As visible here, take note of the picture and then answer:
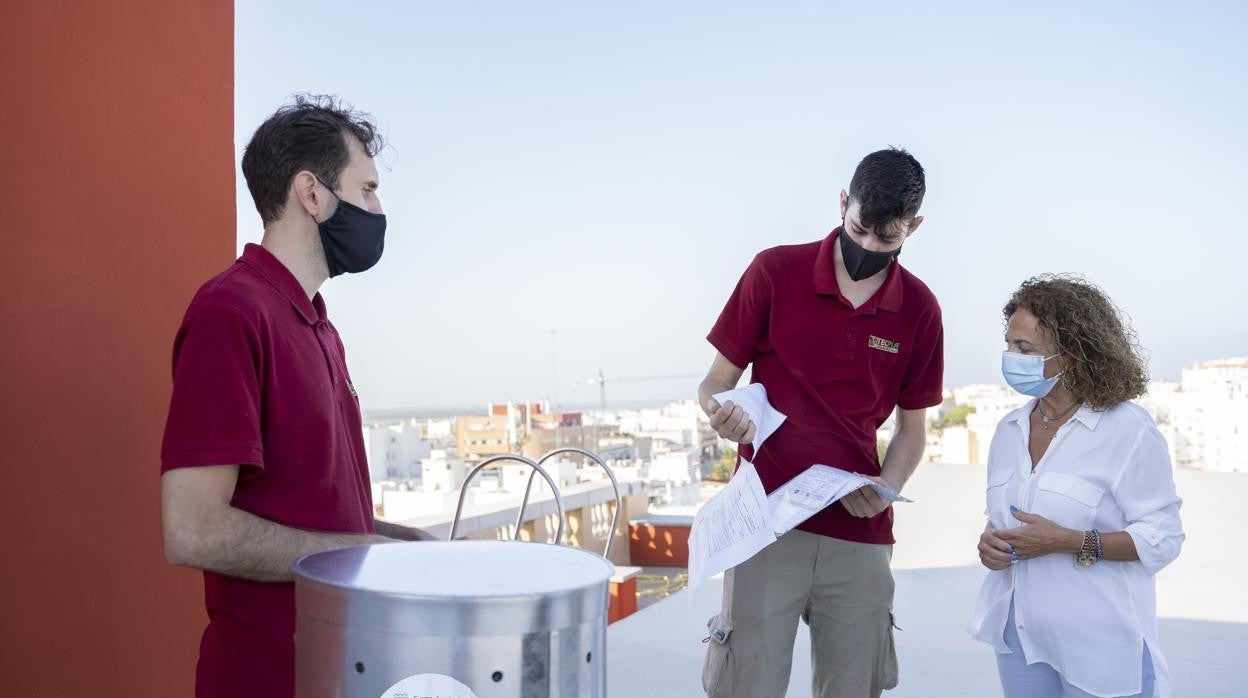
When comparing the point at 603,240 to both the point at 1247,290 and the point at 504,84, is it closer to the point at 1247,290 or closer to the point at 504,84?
the point at 504,84

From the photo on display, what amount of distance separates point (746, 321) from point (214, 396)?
97 centimetres

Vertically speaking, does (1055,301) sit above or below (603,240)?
below

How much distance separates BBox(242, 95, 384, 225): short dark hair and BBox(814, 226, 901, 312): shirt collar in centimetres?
85

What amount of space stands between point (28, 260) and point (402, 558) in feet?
2.82

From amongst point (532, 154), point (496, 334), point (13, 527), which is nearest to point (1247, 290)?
point (13, 527)

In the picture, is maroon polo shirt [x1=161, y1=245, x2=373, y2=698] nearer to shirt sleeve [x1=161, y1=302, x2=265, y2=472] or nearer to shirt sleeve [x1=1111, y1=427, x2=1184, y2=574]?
shirt sleeve [x1=161, y1=302, x2=265, y2=472]

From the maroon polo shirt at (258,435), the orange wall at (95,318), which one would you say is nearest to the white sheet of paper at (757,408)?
the maroon polo shirt at (258,435)

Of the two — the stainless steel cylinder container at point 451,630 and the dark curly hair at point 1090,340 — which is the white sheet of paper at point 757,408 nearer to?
the dark curly hair at point 1090,340

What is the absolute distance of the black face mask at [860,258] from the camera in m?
1.63

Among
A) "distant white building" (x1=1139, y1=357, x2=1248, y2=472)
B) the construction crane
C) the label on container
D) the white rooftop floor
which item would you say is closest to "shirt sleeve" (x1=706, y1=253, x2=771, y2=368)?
the label on container

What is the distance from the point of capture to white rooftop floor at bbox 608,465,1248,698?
3.26m

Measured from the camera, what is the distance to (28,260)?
133 cm

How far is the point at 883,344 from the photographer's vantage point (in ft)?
5.38

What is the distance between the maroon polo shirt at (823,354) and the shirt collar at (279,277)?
0.78 m
